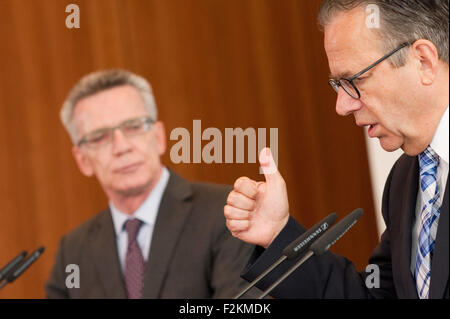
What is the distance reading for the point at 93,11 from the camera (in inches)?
126

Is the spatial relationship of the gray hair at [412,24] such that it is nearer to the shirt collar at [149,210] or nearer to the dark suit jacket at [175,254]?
the dark suit jacket at [175,254]

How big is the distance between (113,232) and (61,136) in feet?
2.31

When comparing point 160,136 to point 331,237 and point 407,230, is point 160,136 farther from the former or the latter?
point 331,237

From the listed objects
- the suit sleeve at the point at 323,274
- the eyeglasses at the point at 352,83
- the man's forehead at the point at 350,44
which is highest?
the man's forehead at the point at 350,44

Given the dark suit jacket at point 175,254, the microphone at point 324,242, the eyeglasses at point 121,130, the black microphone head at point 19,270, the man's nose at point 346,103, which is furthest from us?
the eyeglasses at point 121,130

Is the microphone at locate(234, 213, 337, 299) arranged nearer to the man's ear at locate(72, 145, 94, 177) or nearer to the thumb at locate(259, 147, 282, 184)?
the thumb at locate(259, 147, 282, 184)

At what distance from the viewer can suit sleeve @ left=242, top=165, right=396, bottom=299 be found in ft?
5.38

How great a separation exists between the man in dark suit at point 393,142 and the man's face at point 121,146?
1173 mm

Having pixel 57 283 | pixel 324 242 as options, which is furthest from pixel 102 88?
pixel 324 242

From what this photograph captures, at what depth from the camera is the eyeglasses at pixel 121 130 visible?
2.84 meters

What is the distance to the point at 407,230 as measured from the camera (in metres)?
1.63

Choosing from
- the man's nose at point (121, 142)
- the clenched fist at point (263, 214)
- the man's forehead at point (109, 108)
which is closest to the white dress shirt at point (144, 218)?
the man's nose at point (121, 142)
